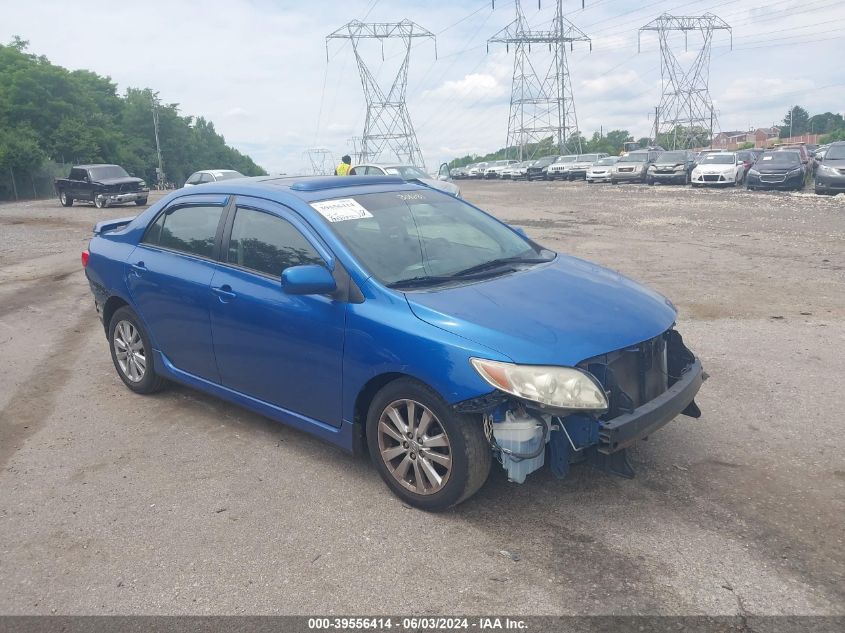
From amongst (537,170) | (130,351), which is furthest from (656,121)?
(130,351)

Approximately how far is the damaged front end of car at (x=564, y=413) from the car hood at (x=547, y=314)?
0.26ft

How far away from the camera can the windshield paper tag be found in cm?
439

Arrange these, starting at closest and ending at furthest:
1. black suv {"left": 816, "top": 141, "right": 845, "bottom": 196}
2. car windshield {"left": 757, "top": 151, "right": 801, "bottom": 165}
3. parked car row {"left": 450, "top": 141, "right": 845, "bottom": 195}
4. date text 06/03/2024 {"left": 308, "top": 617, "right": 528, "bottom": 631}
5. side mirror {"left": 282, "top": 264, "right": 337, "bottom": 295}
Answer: date text 06/03/2024 {"left": 308, "top": 617, "right": 528, "bottom": 631}
side mirror {"left": 282, "top": 264, "right": 337, "bottom": 295}
black suv {"left": 816, "top": 141, "right": 845, "bottom": 196}
parked car row {"left": 450, "top": 141, "right": 845, "bottom": 195}
car windshield {"left": 757, "top": 151, "right": 801, "bottom": 165}

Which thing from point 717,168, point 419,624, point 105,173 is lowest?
point 419,624

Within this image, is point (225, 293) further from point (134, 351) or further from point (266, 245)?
point (134, 351)

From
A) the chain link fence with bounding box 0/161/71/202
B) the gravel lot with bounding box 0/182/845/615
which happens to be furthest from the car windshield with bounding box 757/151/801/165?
the chain link fence with bounding box 0/161/71/202

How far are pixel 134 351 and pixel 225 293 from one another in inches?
58.8

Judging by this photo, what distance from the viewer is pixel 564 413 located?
3.41 metres

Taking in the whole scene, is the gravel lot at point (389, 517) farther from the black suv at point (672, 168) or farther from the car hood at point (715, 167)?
the black suv at point (672, 168)

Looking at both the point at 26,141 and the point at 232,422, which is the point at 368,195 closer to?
the point at 232,422

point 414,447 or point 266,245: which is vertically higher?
point 266,245

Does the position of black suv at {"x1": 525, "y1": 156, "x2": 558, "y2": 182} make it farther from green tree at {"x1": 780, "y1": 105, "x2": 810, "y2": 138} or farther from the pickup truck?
green tree at {"x1": 780, "y1": 105, "x2": 810, "y2": 138}

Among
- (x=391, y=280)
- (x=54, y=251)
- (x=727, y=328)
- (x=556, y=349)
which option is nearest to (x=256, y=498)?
(x=391, y=280)

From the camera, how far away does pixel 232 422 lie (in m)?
5.15
